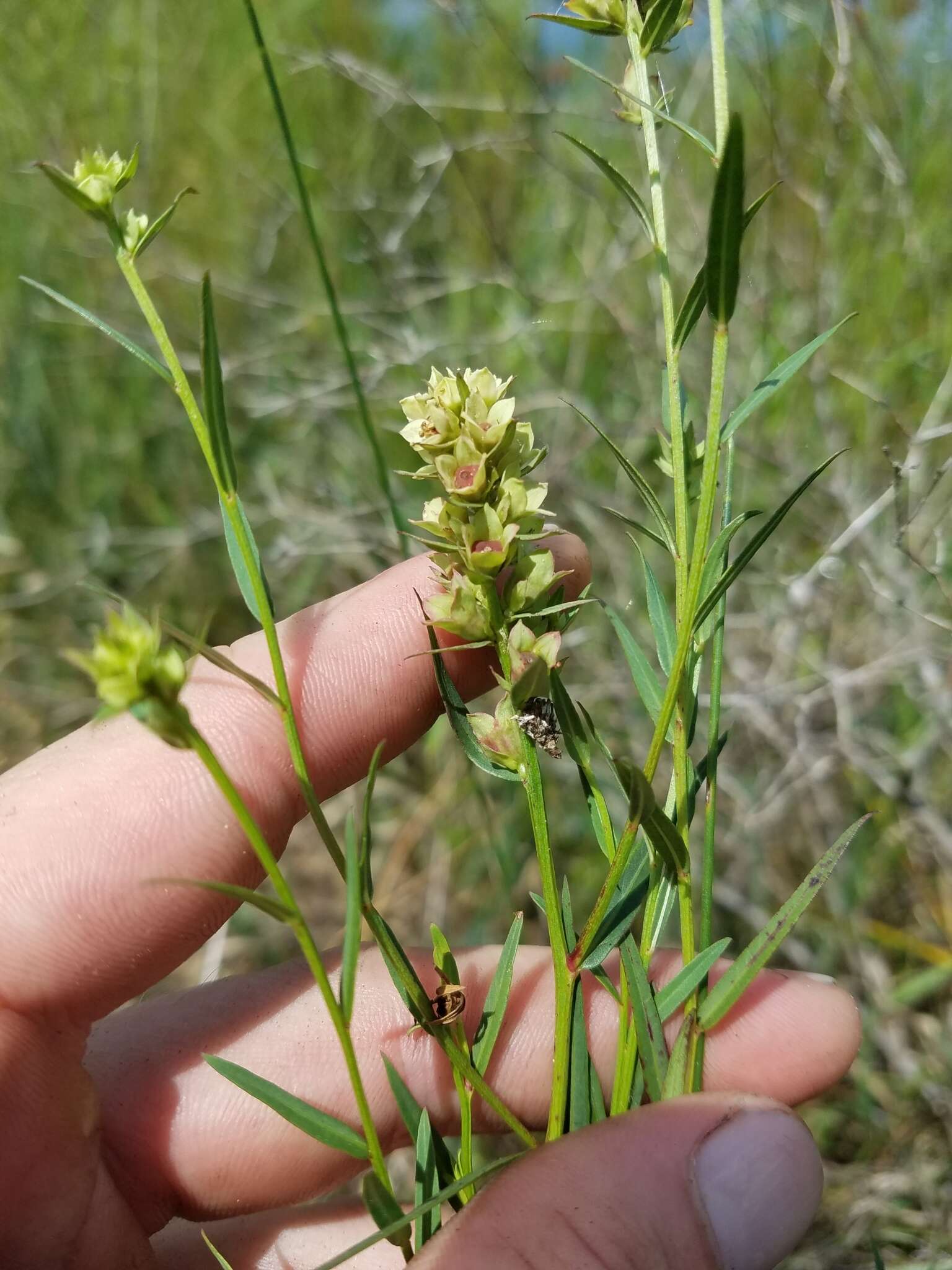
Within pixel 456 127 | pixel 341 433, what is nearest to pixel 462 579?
pixel 341 433

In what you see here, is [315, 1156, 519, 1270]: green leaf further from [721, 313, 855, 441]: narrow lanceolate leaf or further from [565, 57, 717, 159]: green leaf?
[565, 57, 717, 159]: green leaf

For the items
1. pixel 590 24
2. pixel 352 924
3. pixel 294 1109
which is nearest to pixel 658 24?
pixel 590 24

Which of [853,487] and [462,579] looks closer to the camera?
[462,579]

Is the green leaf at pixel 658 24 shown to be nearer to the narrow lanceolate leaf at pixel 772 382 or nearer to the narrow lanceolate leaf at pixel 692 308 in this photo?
the narrow lanceolate leaf at pixel 692 308

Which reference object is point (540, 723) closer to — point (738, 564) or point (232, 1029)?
point (738, 564)

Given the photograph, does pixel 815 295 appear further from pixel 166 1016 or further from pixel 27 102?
pixel 27 102

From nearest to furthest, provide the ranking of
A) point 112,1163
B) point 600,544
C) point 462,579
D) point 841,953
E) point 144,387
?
point 462,579 < point 112,1163 < point 841,953 < point 600,544 < point 144,387
